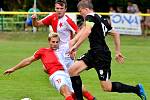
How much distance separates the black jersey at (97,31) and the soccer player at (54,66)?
779mm

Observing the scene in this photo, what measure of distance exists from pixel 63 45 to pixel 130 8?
72.1 ft

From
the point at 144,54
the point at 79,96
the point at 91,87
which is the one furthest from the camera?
the point at 144,54

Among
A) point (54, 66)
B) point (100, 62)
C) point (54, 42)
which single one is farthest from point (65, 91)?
point (100, 62)

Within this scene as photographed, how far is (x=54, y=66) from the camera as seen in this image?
33.3ft

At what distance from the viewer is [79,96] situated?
11.0m

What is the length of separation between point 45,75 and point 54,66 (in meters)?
6.37

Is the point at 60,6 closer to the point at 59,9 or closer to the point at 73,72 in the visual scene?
the point at 59,9

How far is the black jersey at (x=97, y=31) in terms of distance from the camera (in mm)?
10766

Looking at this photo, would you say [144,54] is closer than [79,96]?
No

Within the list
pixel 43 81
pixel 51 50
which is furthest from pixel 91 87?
pixel 51 50

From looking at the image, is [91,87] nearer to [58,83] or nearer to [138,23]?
[58,83]

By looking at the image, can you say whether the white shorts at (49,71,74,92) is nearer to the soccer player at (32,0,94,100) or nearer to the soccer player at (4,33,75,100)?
the soccer player at (4,33,75,100)

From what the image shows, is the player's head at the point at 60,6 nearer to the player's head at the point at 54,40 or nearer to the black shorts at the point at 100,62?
the black shorts at the point at 100,62

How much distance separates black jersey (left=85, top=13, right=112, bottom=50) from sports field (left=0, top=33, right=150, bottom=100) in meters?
1.75
